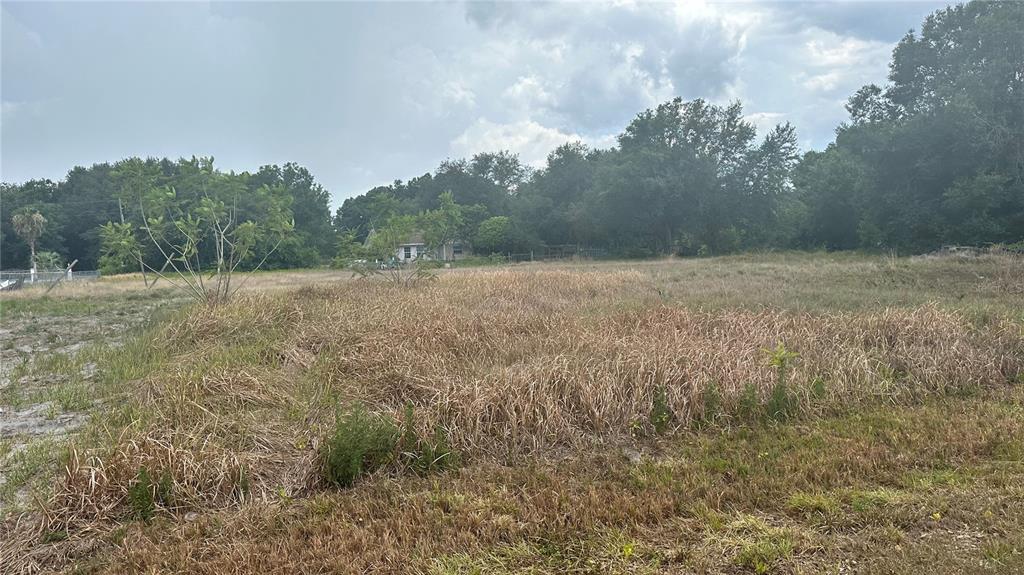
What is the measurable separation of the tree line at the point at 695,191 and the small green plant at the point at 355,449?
10.1 meters

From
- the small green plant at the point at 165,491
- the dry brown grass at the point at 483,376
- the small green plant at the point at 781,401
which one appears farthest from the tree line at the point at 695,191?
the small green plant at the point at 781,401

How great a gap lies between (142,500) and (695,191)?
38.9 metres

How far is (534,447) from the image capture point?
170 inches

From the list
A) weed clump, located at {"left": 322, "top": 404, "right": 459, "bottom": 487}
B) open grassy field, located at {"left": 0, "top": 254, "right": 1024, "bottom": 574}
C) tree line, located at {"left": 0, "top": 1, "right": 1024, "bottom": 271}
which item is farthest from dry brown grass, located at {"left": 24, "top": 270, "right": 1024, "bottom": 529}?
tree line, located at {"left": 0, "top": 1, "right": 1024, "bottom": 271}

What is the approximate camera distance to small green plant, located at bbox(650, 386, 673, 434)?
4.64 m

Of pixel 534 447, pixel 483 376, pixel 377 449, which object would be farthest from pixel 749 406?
pixel 377 449

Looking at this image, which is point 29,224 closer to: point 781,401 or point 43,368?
point 43,368

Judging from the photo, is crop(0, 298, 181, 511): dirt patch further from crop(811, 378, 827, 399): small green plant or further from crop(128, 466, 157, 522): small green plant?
crop(811, 378, 827, 399): small green plant

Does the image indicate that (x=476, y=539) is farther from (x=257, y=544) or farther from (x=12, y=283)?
(x=12, y=283)

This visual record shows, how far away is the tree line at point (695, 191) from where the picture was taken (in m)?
16.5

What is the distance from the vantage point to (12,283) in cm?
2258

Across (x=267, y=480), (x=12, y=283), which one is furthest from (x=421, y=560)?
(x=12, y=283)

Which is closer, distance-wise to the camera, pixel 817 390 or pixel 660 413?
pixel 660 413

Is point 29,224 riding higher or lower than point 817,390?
higher
